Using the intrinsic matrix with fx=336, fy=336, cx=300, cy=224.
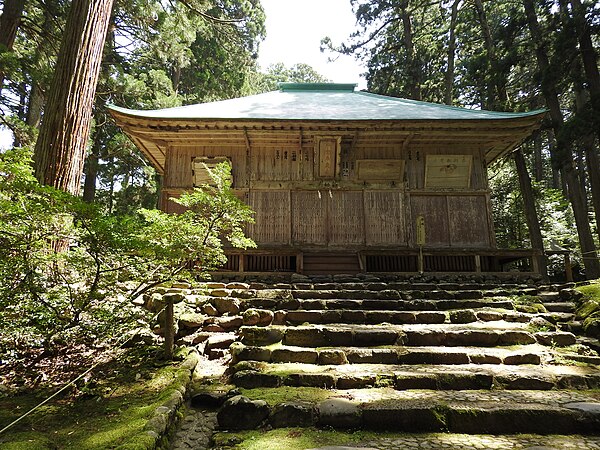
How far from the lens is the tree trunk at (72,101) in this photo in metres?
5.13

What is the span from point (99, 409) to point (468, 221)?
9931mm

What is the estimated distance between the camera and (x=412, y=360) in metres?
4.14

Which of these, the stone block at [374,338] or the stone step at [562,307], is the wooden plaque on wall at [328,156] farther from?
the stone block at [374,338]

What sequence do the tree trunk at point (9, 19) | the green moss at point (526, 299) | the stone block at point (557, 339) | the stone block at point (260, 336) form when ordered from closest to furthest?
the stone block at point (260, 336)
the stone block at point (557, 339)
the green moss at point (526, 299)
the tree trunk at point (9, 19)

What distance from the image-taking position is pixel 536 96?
630 inches

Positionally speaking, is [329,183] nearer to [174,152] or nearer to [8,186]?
[174,152]

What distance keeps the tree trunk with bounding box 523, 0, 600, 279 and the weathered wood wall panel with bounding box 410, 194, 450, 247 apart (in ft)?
15.0

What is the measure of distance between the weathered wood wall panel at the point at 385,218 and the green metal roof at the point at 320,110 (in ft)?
7.46

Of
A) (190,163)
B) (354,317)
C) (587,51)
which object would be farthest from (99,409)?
(587,51)

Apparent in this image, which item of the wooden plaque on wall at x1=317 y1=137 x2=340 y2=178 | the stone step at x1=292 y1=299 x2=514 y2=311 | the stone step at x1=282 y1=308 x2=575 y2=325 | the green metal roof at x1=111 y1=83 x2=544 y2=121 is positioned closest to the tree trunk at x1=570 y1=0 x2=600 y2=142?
the green metal roof at x1=111 y1=83 x2=544 y2=121

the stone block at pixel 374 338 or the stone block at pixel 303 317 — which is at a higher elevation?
the stone block at pixel 303 317

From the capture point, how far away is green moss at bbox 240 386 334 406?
3234 millimetres

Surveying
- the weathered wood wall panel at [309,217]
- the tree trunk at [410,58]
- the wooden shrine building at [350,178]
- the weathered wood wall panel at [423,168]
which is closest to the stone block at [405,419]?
the wooden shrine building at [350,178]

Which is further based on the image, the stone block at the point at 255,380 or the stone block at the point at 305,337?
the stone block at the point at 305,337
